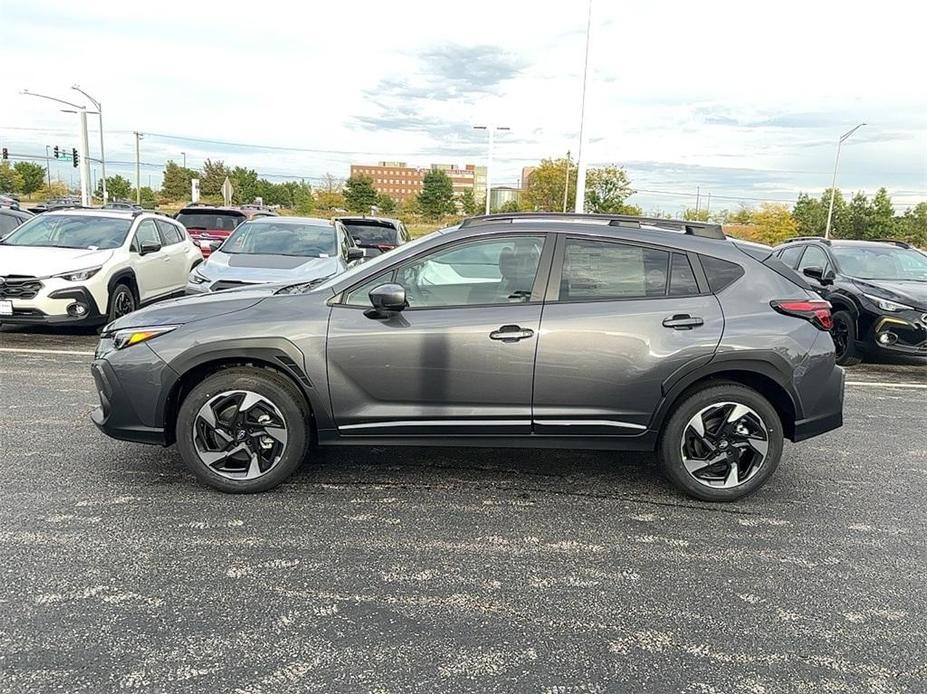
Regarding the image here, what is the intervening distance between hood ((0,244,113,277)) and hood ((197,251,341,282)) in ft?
4.41

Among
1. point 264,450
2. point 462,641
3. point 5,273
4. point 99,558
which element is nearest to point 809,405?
point 462,641

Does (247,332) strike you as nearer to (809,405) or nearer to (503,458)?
(503,458)

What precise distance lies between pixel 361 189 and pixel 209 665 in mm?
56616

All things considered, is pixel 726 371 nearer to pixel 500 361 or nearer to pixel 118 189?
pixel 500 361

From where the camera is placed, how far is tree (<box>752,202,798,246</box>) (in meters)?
47.5

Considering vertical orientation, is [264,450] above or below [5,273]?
below

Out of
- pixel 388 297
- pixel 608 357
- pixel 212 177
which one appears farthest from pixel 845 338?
pixel 212 177

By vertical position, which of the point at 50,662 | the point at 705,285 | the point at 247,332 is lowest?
the point at 50,662

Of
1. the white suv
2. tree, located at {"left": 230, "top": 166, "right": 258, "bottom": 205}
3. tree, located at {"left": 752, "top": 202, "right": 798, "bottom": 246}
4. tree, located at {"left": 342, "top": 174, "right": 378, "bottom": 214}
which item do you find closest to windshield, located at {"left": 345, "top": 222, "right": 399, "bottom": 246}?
the white suv

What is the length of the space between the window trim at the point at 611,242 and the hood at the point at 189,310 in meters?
1.75

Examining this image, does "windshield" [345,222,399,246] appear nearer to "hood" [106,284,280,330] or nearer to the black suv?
the black suv

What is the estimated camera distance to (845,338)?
891cm

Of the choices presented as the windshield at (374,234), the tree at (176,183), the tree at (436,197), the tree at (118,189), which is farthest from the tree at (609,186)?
the tree at (118,189)

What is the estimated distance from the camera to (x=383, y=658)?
103 inches
